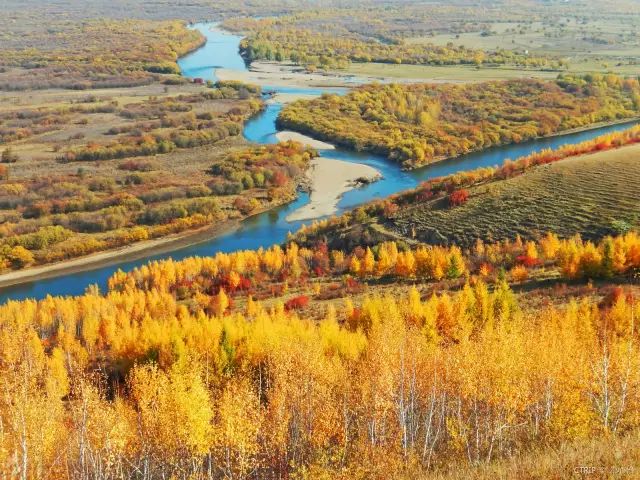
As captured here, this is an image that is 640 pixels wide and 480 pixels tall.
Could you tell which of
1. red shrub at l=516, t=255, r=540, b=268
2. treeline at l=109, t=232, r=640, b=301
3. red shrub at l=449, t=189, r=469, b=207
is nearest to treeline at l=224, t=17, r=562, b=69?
red shrub at l=449, t=189, r=469, b=207

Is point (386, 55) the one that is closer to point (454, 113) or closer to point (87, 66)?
point (454, 113)

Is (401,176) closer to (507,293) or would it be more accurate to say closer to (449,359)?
(507,293)

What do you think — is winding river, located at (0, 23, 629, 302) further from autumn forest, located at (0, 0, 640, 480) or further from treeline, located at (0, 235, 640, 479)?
treeline, located at (0, 235, 640, 479)

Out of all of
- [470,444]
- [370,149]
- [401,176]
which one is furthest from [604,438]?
[370,149]

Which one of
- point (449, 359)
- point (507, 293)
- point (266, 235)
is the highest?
point (449, 359)

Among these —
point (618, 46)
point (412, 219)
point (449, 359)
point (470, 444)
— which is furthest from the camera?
point (618, 46)

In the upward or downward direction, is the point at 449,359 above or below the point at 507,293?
above

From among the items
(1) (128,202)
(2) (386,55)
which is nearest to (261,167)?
(1) (128,202)
